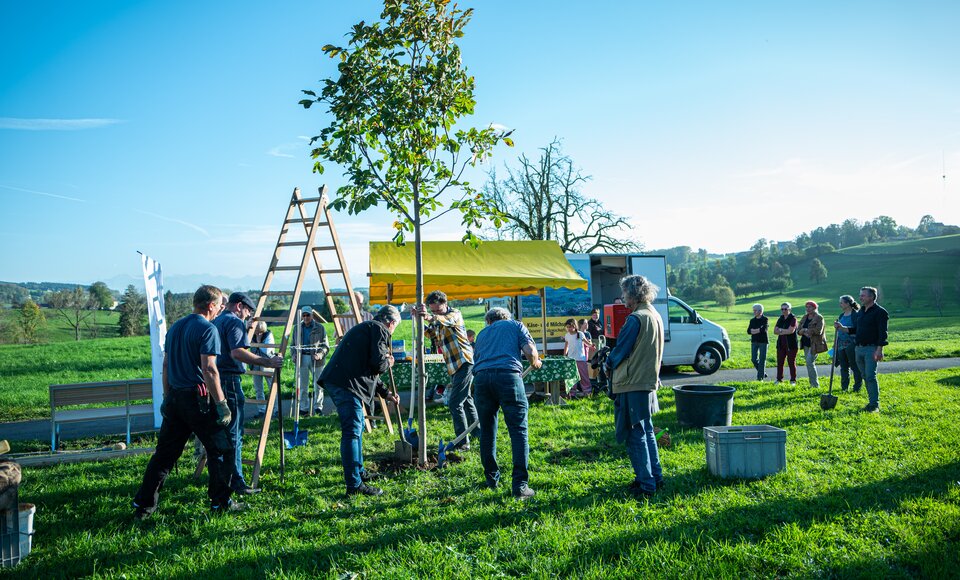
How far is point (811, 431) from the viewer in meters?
7.22

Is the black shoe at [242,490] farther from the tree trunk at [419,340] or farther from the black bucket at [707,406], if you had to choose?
the black bucket at [707,406]

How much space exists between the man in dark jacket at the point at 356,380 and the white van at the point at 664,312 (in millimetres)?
8745

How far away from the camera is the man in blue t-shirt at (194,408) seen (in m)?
4.66

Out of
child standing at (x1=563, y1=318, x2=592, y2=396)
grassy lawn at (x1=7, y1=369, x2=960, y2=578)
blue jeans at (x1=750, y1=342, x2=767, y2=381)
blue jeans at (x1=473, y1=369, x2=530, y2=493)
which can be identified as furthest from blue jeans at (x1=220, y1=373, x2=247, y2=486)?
blue jeans at (x1=750, y1=342, x2=767, y2=381)

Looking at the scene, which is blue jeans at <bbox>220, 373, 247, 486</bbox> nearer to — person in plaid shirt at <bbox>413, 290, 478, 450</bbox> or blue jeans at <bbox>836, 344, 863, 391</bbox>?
person in plaid shirt at <bbox>413, 290, 478, 450</bbox>

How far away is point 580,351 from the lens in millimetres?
11219

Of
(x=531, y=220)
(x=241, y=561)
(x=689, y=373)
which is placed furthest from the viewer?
(x=531, y=220)

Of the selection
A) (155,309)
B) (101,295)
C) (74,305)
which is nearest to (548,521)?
(155,309)

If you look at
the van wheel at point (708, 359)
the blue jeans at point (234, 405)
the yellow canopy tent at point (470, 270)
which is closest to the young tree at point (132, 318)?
the yellow canopy tent at point (470, 270)

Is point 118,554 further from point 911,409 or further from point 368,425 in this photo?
point 911,409

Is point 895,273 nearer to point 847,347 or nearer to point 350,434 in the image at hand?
point 847,347

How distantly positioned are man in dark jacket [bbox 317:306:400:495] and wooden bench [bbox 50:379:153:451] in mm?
4256

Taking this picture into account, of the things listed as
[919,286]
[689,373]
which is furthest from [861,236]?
[689,373]

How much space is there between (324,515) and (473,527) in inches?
51.9
